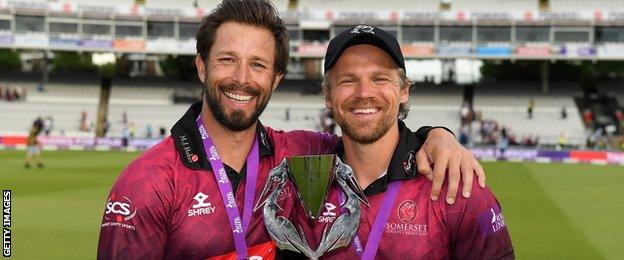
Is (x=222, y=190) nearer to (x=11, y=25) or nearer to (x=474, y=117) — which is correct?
(x=474, y=117)

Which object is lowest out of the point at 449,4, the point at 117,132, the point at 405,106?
the point at 117,132

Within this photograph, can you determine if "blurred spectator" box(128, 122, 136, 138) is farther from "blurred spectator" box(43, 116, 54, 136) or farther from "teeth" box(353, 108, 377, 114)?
"teeth" box(353, 108, 377, 114)

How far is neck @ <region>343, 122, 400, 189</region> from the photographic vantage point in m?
3.34

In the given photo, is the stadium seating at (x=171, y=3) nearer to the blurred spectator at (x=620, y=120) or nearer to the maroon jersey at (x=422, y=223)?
the blurred spectator at (x=620, y=120)

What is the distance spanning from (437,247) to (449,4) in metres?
43.9

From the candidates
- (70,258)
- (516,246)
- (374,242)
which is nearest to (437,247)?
(374,242)

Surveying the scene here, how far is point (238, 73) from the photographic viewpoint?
3344 millimetres

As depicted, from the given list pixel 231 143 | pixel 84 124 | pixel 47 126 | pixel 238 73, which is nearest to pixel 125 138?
pixel 84 124

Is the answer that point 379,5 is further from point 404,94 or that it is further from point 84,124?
point 404,94

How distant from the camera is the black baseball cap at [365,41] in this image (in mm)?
3154

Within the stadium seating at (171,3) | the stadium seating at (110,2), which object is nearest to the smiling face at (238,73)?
the stadium seating at (110,2)

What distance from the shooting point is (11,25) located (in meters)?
43.9

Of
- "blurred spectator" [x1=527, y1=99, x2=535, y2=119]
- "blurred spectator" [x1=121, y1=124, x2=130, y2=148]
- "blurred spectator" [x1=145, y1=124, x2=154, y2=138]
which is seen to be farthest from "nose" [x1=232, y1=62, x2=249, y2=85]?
"blurred spectator" [x1=527, y1=99, x2=535, y2=119]

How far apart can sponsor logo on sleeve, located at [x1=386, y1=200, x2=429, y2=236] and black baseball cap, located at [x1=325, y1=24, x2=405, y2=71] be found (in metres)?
0.66
